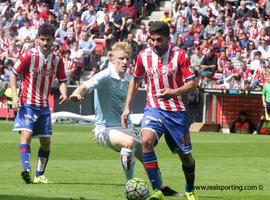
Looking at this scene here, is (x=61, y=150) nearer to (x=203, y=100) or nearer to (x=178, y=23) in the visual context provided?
(x=203, y=100)

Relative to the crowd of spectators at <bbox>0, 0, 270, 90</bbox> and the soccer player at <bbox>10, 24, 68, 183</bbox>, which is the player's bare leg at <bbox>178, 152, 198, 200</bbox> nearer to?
the soccer player at <bbox>10, 24, 68, 183</bbox>

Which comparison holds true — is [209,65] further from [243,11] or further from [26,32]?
[26,32]

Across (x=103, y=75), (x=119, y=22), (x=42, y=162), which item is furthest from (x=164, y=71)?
(x=119, y=22)

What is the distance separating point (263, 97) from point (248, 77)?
261 cm

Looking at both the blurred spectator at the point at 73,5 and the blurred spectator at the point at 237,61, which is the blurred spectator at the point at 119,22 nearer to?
the blurred spectator at the point at 73,5

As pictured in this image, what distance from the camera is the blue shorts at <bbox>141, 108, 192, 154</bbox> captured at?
439 inches

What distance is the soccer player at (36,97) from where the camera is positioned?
13539 mm

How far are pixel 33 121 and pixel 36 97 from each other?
373 millimetres

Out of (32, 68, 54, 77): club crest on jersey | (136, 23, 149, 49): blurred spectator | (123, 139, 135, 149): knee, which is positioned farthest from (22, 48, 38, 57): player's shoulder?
(136, 23, 149, 49): blurred spectator

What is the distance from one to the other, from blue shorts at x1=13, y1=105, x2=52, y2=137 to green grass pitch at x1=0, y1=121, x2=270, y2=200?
2.43 ft

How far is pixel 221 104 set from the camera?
30.0 metres

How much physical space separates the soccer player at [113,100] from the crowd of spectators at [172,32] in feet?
53.0

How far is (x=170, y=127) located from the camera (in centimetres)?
1118

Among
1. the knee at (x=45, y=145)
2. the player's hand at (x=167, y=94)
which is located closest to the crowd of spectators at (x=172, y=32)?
the knee at (x=45, y=145)
